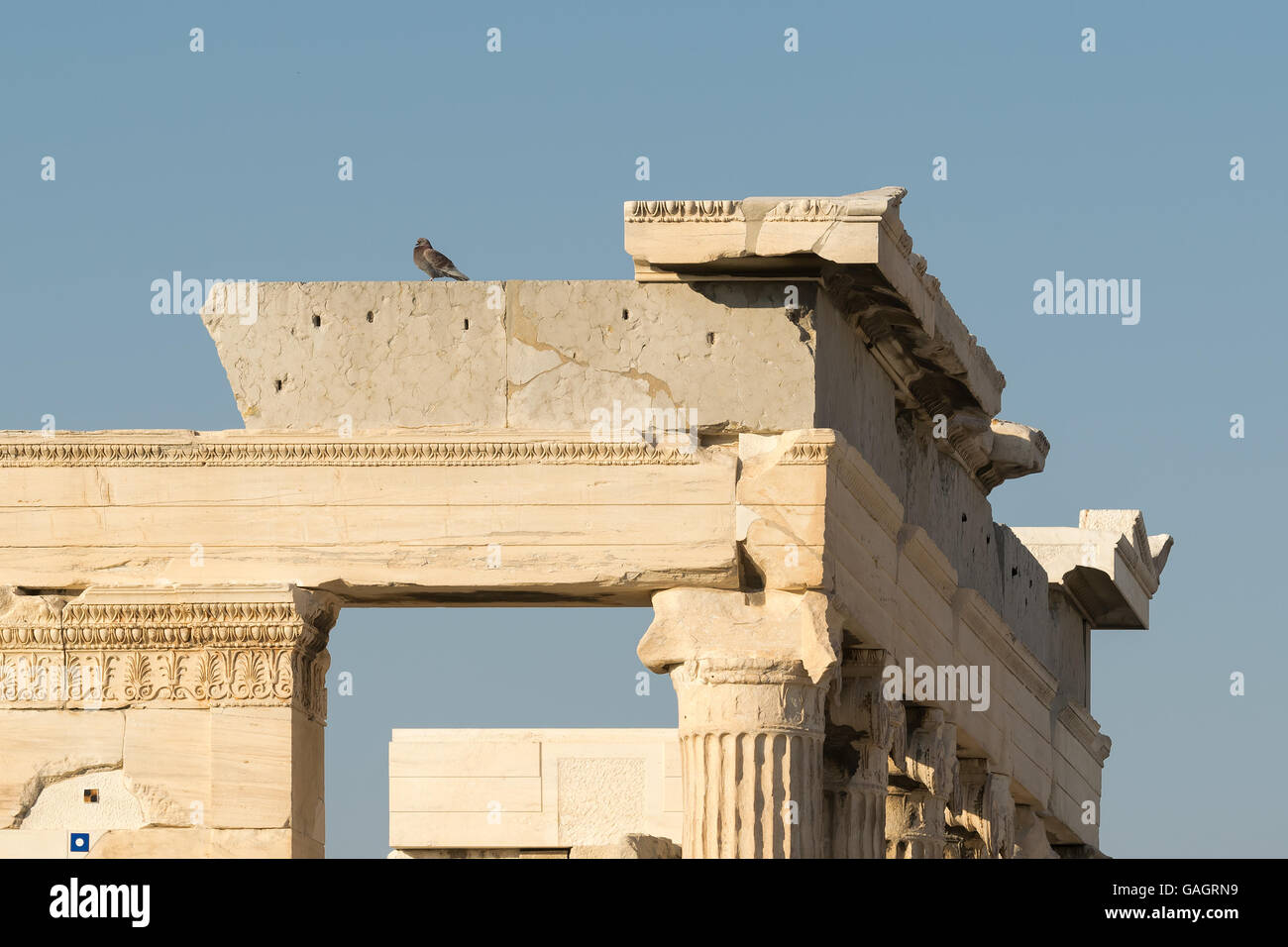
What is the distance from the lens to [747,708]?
17734 millimetres

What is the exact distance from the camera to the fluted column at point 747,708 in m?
17.6

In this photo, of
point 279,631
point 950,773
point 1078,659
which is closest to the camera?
point 279,631

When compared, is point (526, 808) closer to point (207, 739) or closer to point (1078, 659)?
point (1078, 659)

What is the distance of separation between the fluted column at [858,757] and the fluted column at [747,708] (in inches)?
68.8

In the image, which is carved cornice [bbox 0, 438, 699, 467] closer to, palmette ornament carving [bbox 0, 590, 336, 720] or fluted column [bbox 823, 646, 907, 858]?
palmette ornament carving [bbox 0, 590, 336, 720]

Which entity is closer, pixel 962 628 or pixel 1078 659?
pixel 962 628

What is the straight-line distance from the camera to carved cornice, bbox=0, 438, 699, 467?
1798 centimetres

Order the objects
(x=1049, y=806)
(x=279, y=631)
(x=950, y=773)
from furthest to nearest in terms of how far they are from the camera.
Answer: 1. (x=1049, y=806)
2. (x=950, y=773)
3. (x=279, y=631)

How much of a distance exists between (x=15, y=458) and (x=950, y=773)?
24.8 feet

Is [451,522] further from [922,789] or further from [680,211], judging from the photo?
[922,789]

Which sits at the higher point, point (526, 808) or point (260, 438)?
point (260, 438)

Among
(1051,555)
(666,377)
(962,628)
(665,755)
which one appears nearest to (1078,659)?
(1051,555)

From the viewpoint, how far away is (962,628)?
22828 mm

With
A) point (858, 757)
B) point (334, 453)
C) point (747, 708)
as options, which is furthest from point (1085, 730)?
point (334, 453)
